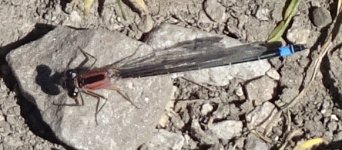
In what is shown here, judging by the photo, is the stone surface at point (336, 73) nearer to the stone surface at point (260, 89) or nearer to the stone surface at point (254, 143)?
the stone surface at point (260, 89)

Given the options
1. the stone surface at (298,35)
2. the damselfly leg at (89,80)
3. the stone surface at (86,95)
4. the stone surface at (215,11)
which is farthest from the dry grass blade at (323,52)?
the damselfly leg at (89,80)

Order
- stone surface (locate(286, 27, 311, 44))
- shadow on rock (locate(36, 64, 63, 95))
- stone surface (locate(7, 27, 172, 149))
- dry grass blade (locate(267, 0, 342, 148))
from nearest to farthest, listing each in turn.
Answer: stone surface (locate(7, 27, 172, 149)) < shadow on rock (locate(36, 64, 63, 95)) < dry grass blade (locate(267, 0, 342, 148)) < stone surface (locate(286, 27, 311, 44))

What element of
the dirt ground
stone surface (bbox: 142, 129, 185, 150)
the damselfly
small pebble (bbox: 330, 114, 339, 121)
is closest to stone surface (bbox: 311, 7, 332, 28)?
the dirt ground

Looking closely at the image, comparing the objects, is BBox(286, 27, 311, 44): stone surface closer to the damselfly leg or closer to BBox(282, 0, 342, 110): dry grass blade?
BBox(282, 0, 342, 110): dry grass blade

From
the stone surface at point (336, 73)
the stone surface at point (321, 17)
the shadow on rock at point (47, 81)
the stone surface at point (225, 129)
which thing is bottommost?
the shadow on rock at point (47, 81)

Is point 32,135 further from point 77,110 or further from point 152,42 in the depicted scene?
point 152,42

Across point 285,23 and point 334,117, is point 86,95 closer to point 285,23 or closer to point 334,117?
point 285,23

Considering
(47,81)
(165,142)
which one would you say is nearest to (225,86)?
(165,142)

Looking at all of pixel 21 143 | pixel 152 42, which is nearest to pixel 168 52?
pixel 152 42
